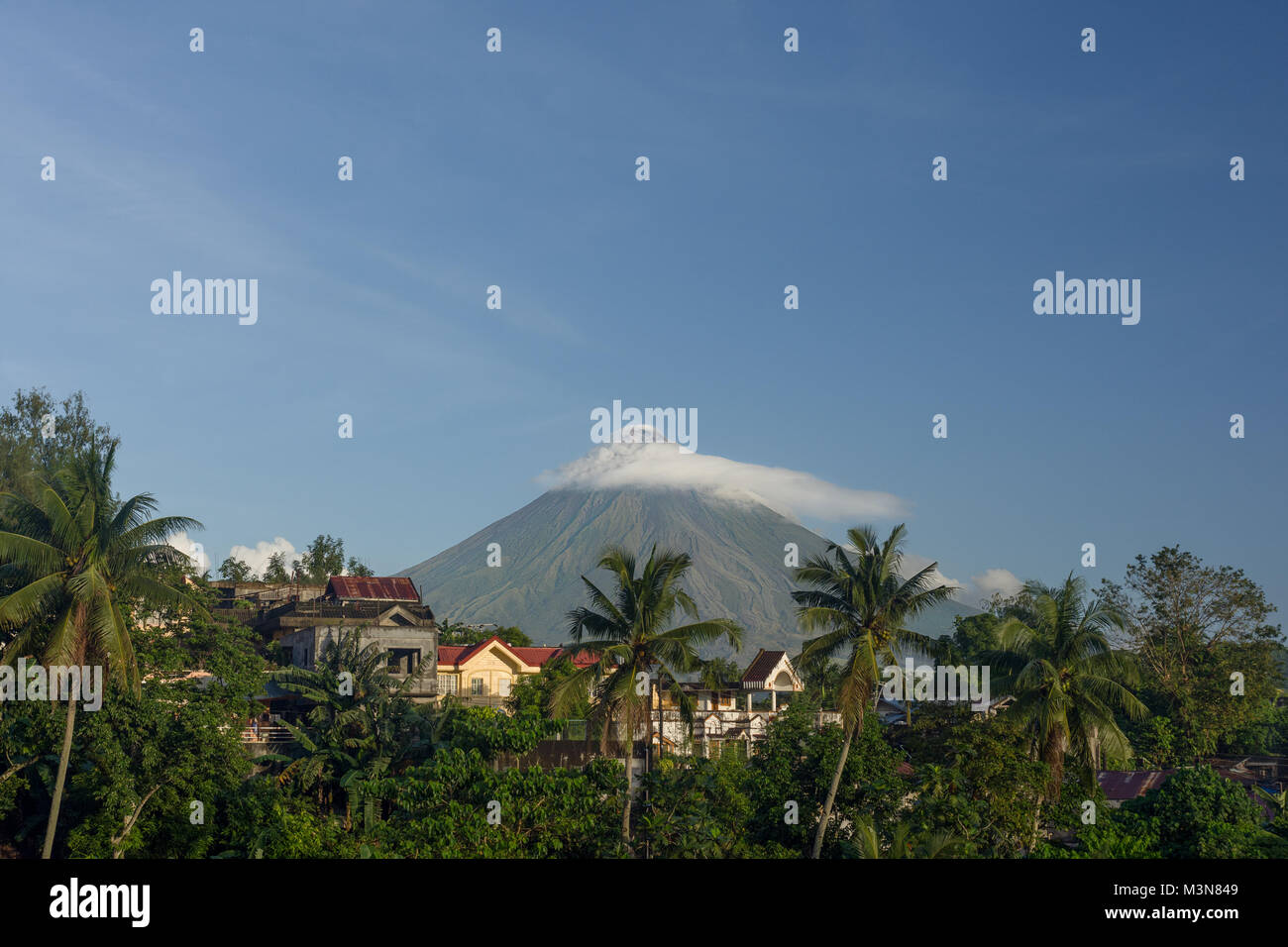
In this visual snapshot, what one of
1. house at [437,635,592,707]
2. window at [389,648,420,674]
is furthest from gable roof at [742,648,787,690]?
window at [389,648,420,674]

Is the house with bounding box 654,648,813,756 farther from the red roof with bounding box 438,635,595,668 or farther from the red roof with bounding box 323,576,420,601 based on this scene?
the red roof with bounding box 323,576,420,601

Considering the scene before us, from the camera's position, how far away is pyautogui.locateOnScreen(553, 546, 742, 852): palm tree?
123 ft

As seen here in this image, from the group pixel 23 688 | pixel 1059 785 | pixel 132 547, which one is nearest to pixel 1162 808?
pixel 1059 785

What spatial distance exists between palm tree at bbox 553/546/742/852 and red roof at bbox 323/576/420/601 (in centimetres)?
3486

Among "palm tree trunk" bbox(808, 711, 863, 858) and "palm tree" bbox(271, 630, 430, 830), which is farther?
"palm tree" bbox(271, 630, 430, 830)

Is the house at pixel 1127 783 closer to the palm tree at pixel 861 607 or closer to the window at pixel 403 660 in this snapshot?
the palm tree at pixel 861 607

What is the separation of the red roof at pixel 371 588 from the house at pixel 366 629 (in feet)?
16.6

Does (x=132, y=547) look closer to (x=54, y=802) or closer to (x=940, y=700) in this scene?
→ (x=54, y=802)

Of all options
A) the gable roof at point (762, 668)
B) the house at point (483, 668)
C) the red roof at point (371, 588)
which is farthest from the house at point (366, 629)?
the gable roof at point (762, 668)

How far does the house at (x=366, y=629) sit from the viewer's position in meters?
57.7

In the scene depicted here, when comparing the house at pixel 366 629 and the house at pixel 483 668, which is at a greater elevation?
the house at pixel 366 629

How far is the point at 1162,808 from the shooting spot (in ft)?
118

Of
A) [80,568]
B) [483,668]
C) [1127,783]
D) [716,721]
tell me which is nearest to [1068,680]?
[1127,783]

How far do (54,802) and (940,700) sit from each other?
32181 mm
